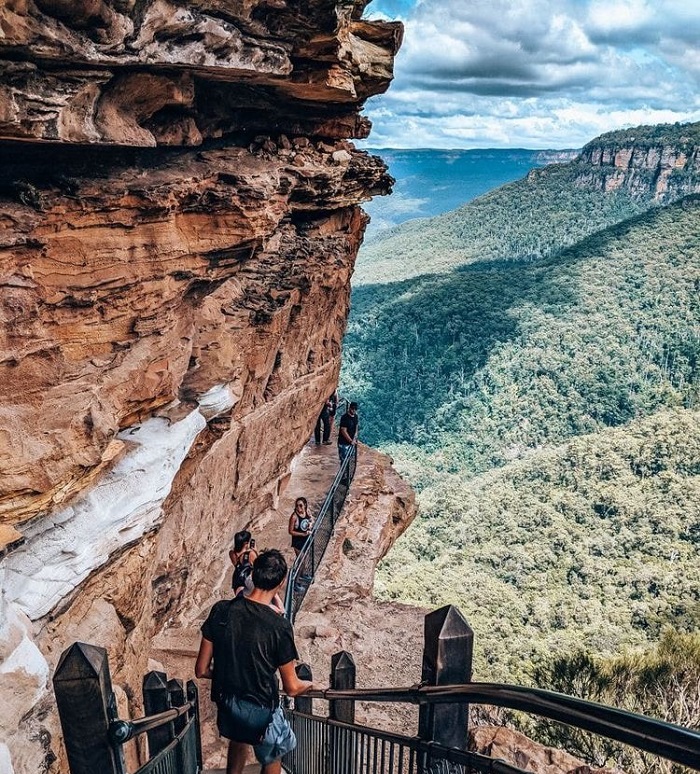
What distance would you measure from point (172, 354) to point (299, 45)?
331 centimetres

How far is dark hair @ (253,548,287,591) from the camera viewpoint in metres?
3.63

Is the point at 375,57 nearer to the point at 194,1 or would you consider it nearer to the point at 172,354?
the point at 194,1

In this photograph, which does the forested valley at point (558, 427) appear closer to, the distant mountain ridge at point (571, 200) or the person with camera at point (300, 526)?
the distant mountain ridge at point (571, 200)

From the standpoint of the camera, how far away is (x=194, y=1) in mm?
5039

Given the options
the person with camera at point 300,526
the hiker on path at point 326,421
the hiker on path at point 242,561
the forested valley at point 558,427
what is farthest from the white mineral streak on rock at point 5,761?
the hiker on path at point 326,421

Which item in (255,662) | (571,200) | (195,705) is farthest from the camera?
(571,200)

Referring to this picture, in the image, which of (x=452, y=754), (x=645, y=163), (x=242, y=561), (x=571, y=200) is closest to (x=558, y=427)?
(x=242, y=561)

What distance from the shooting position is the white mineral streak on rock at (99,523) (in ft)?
16.6

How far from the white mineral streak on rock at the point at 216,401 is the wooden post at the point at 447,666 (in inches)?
229

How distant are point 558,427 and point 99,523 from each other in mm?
53523

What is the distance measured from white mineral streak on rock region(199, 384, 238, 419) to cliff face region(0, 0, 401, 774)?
0.08 feet

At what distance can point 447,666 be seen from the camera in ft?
8.28

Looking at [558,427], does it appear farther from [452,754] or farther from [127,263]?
[452,754]

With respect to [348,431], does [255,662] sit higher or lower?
higher
